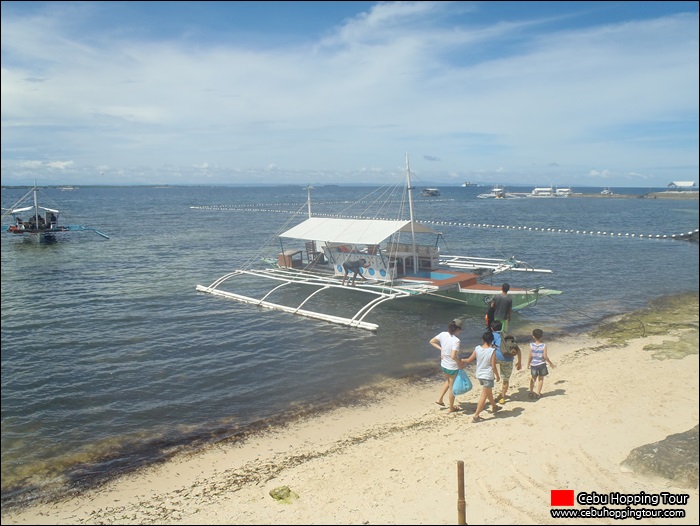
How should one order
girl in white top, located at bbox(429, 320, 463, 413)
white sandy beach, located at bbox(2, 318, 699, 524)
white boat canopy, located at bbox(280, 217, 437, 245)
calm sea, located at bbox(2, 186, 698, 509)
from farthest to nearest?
1. white boat canopy, located at bbox(280, 217, 437, 245)
2. calm sea, located at bbox(2, 186, 698, 509)
3. girl in white top, located at bbox(429, 320, 463, 413)
4. white sandy beach, located at bbox(2, 318, 699, 524)

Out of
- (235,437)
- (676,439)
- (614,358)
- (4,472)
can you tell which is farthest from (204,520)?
(614,358)

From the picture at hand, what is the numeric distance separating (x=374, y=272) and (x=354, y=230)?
237 centimetres

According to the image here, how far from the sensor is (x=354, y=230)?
2441 centimetres

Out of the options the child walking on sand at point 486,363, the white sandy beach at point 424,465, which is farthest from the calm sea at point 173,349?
the child walking on sand at point 486,363

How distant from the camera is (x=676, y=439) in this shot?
808 cm

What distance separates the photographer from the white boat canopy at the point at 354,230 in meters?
23.0

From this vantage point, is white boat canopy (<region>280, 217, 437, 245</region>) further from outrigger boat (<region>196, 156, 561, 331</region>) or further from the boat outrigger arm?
the boat outrigger arm

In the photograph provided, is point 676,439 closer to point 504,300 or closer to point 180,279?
point 504,300

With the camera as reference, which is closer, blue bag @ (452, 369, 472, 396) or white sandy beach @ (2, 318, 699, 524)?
white sandy beach @ (2, 318, 699, 524)

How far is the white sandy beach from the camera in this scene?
7340 mm

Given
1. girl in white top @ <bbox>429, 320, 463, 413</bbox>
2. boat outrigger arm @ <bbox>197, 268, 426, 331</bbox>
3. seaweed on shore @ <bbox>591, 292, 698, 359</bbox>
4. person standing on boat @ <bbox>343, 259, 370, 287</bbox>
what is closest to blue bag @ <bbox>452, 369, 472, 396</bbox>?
girl in white top @ <bbox>429, 320, 463, 413</bbox>

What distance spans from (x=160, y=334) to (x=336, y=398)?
9198mm

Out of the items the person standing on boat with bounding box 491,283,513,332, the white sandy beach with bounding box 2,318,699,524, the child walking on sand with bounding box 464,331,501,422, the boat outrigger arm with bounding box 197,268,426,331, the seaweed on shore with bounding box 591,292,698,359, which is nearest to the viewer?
the white sandy beach with bounding box 2,318,699,524

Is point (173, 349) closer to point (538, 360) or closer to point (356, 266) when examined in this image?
point (356, 266)
